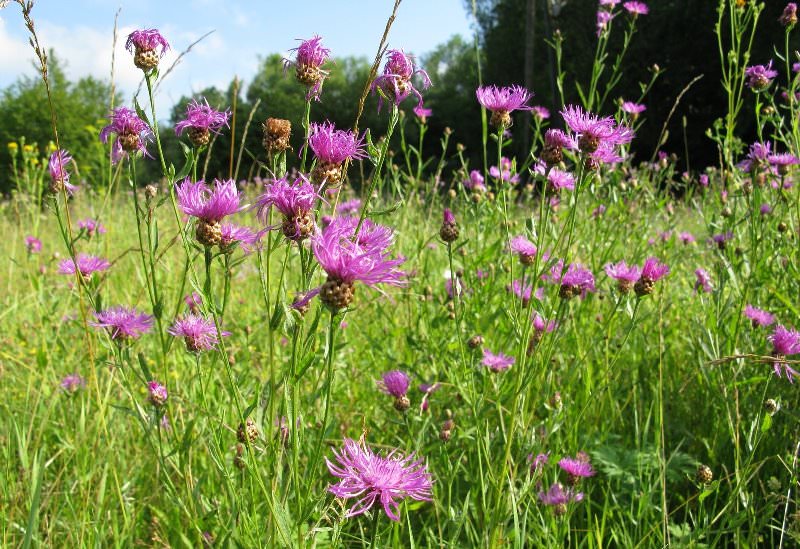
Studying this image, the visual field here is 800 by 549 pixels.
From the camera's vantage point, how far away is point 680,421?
197cm

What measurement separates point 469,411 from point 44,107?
19526 mm

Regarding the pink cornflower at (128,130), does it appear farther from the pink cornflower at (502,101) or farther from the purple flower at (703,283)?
the purple flower at (703,283)

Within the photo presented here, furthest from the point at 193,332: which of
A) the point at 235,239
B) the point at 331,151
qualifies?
the point at 331,151

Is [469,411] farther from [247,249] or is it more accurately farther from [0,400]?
[0,400]

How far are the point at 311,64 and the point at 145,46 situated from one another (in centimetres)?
33

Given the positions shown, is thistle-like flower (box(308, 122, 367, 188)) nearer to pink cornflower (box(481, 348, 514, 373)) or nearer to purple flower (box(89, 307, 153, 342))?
purple flower (box(89, 307, 153, 342))

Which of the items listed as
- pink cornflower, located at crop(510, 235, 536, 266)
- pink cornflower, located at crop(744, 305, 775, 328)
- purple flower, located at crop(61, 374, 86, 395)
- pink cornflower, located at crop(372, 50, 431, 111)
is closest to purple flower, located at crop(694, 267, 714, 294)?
pink cornflower, located at crop(744, 305, 775, 328)

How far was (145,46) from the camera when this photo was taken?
1.16 m

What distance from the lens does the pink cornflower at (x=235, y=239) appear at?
972 mm

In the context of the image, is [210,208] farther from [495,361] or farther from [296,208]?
[495,361]

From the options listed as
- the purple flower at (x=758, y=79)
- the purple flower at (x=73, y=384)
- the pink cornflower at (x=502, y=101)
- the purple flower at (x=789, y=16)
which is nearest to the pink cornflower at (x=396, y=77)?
the pink cornflower at (x=502, y=101)

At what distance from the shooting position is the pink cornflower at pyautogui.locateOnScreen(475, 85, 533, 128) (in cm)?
150

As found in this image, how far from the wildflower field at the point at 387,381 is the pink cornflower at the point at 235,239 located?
1cm

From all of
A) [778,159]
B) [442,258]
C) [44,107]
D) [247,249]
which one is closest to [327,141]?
[247,249]
